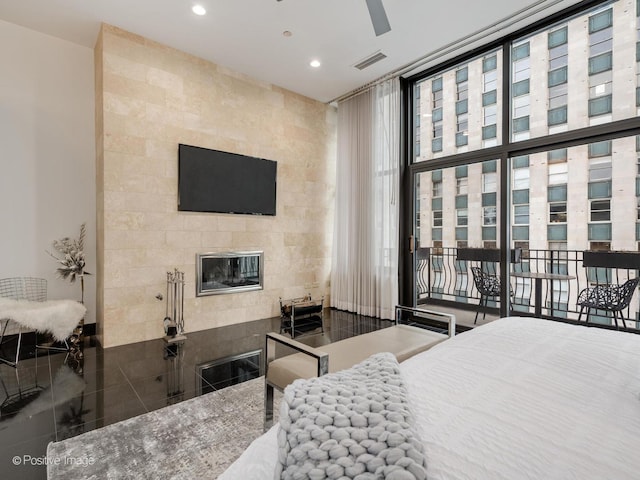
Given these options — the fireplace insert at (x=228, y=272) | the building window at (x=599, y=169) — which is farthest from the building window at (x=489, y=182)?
the fireplace insert at (x=228, y=272)

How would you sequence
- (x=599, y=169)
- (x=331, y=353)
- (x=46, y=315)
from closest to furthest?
(x=331, y=353)
(x=46, y=315)
(x=599, y=169)

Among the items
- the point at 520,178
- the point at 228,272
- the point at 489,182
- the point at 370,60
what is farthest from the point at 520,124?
the point at 228,272

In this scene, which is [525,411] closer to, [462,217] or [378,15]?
[378,15]

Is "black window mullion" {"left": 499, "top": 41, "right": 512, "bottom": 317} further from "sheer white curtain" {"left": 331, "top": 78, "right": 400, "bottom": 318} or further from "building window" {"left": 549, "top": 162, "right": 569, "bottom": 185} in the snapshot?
"sheer white curtain" {"left": 331, "top": 78, "right": 400, "bottom": 318}

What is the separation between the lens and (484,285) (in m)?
4.34

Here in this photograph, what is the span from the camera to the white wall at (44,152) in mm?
3449

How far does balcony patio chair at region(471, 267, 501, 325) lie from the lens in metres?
4.20

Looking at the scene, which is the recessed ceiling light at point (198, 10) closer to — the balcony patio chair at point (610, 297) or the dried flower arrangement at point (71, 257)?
the dried flower arrangement at point (71, 257)

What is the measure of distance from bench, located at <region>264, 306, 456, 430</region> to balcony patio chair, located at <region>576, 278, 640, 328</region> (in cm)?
232

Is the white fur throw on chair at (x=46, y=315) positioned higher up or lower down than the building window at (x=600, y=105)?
lower down

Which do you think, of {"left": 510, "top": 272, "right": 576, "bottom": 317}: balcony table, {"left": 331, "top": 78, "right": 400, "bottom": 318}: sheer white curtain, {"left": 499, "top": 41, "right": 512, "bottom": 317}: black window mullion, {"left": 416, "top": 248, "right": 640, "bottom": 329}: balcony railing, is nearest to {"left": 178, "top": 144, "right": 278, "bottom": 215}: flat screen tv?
{"left": 331, "top": 78, "right": 400, "bottom": 318}: sheer white curtain

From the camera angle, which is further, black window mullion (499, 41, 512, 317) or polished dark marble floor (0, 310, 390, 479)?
black window mullion (499, 41, 512, 317)

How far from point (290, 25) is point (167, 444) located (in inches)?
151

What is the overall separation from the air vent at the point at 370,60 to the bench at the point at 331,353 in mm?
3194
